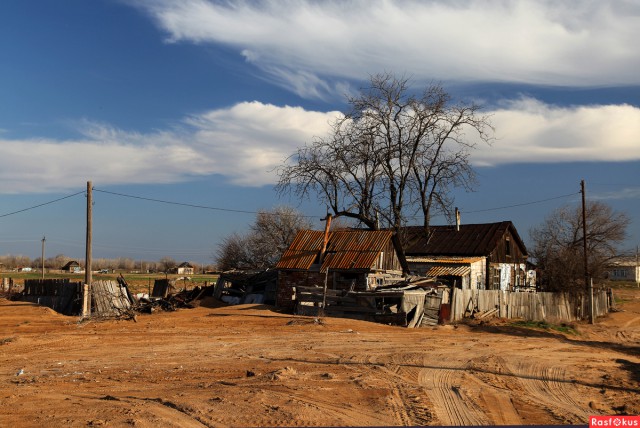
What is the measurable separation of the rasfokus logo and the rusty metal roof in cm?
1866

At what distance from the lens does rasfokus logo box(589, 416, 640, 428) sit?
8.80 m

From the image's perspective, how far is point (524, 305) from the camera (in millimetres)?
32406

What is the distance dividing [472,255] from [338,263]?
1677 cm

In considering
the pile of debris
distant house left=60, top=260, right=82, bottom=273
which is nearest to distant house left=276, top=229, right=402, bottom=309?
the pile of debris

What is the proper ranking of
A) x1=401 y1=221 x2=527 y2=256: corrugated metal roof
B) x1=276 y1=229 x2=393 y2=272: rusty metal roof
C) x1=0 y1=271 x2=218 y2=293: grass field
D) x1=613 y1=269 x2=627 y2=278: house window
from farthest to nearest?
x1=613 y1=269 x2=627 y2=278: house window, x1=0 y1=271 x2=218 y2=293: grass field, x1=401 y1=221 x2=527 y2=256: corrugated metal roof, x1=276 y1=229 x2=393 y2=272: rusty metal roof

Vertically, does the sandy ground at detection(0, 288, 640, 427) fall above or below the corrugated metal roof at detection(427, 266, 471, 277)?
below

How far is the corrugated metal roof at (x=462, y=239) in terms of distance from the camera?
138 ft

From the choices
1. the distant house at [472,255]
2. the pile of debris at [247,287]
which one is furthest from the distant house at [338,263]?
the distant house at [472,255]

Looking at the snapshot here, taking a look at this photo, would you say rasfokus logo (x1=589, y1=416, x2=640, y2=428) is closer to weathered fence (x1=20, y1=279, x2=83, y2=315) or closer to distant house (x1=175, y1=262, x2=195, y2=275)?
weathered fence (x1=20, y1=279, x2=83, y2=315)

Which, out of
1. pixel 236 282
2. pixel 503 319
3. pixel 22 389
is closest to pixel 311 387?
pixel 22 389

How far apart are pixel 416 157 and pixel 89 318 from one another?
21.4 m

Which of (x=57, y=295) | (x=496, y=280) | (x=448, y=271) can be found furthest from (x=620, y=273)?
(x=57, y=295)

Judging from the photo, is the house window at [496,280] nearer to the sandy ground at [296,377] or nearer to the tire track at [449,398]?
the sandy ground at [296,377]

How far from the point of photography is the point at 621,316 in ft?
135
